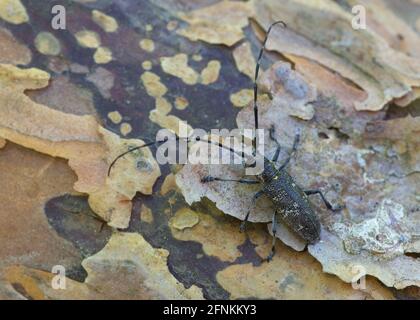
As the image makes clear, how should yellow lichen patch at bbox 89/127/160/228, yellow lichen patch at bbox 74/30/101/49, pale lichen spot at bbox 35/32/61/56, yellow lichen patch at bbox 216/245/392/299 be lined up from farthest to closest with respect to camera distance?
yellow lichen patch at bbox 74/30/101/49
pale lichen spot at bbox 35/32/61/56
yellow lichen patch at bbox 89/127/160/228
yellow lichen patch at bbox 216/245/392/299

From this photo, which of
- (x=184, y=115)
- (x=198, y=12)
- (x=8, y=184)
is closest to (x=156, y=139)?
(x=184, y=115)

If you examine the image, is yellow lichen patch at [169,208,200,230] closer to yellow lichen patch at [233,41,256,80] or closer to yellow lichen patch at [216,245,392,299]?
yellow lichen patch at [216,245,392,299]

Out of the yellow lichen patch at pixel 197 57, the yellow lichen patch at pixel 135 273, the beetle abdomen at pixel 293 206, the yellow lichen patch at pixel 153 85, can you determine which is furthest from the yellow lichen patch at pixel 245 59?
the yellow lichen patch at pixel 135 273

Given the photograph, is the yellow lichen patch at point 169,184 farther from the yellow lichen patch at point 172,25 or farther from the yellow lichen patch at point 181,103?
the yellow lichen patch at point 172,25

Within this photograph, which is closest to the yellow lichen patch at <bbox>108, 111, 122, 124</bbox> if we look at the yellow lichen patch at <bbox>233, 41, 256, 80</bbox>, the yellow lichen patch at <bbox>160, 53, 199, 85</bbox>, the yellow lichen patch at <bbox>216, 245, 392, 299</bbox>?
the yellow lichen patch at <bbox>160, 53, 199, 85</bbox>

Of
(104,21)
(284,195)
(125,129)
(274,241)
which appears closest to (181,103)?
(125,129)

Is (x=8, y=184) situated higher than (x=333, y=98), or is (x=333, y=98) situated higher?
(x=333, y=98)

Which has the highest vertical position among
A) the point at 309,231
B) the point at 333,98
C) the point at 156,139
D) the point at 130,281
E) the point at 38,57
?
the point at 38,57

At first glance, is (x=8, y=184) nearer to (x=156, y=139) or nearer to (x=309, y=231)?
(x=156, y=139)
